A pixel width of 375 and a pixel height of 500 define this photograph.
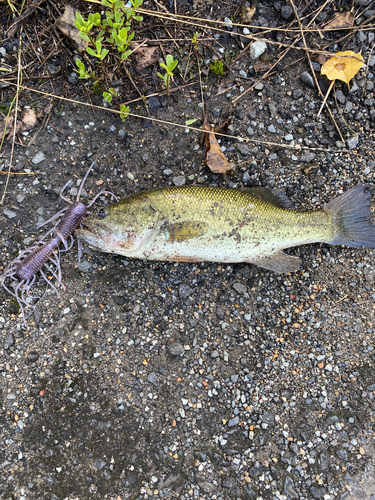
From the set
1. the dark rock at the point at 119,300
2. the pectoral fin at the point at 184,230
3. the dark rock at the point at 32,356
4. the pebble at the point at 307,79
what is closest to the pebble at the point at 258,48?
the pebble at the point at 307,79

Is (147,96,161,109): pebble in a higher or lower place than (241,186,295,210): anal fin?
higher

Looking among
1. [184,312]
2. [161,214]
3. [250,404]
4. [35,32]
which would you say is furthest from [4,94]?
[250,404]

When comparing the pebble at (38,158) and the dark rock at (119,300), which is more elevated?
the pebble at (38,158)

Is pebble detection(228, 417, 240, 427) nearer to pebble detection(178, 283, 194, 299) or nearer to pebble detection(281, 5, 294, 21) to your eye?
pebble detection(178, 283, 194, 299)

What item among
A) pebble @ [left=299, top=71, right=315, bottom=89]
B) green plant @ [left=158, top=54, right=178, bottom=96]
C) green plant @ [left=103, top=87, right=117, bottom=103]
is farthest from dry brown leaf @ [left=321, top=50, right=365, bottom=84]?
green plant @ [left=103, top=87, right=117, bottom=103]

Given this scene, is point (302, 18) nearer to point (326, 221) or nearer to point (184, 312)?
point (326, 221)

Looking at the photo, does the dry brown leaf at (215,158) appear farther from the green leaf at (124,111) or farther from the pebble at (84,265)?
the pebble at (84,265)
